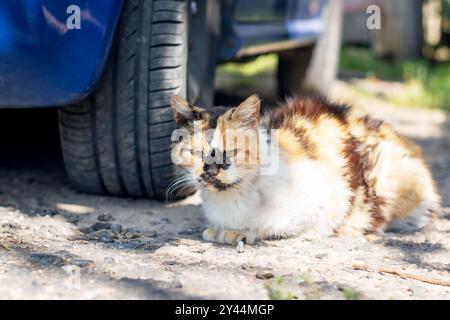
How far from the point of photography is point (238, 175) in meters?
3.17

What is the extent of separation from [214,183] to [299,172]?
426 mm

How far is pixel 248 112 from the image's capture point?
10.6 feet

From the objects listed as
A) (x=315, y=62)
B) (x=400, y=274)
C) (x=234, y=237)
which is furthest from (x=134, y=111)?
(x=315, y=62)

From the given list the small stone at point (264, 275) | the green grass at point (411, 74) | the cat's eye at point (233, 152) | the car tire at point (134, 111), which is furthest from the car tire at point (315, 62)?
the small stone at point (264, 275)

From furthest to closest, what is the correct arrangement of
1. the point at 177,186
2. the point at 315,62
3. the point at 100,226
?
the point at 315,62, the point at 177,186, the point at 100,226

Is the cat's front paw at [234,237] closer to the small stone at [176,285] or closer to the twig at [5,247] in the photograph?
the small stone at [176,285]

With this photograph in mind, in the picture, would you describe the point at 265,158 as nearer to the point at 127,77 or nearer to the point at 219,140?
the point at 219,140

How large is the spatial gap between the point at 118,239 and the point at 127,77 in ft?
2.41

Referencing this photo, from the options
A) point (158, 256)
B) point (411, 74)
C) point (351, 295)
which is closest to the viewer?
point (351, 295)

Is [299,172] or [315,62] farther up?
[315,62]

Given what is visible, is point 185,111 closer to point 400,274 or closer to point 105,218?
point 105,218

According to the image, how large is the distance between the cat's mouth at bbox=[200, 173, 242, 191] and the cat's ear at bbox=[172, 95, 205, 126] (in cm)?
26
